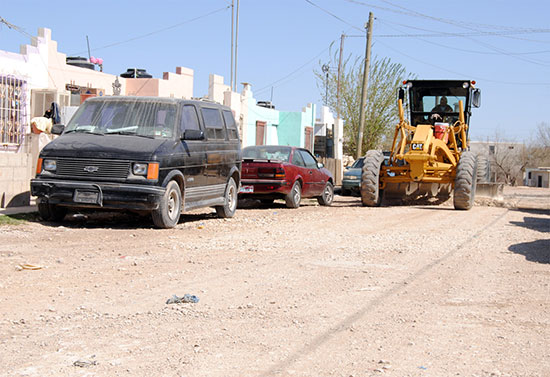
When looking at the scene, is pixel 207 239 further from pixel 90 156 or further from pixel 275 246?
pixel 90 156

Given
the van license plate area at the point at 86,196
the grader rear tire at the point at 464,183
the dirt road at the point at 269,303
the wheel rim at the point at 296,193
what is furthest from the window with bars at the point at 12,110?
the grader rear tire at the point at 464,183

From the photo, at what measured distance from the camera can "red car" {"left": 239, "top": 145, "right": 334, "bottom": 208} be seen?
16953 millimetres

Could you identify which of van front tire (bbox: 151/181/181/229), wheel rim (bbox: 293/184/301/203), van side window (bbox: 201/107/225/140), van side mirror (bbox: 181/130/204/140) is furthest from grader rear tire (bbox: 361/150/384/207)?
van front tire (bbox: 151/181/181/229)

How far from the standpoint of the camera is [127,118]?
40.2 ft

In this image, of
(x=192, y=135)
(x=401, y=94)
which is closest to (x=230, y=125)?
(x=192, y=135)

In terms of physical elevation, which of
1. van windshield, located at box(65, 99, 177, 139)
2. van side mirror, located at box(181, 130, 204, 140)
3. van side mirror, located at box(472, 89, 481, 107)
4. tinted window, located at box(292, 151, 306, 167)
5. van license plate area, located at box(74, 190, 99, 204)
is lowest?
van license plate area, located at box(74, 190, 99, 204)

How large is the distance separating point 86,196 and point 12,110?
33.7 feet

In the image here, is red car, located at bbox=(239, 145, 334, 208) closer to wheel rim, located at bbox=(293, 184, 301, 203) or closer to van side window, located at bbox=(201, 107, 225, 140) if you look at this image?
wheel rim, located at bbox=(293, 184, 301, 203)

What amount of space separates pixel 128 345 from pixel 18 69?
17.9 metres

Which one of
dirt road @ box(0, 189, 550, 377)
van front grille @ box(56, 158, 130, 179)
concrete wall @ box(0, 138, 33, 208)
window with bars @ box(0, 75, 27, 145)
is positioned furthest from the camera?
window with bars @ box(0, 75, 27, 145)

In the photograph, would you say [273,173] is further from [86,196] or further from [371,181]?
[86,196]

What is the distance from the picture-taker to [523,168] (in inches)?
2852

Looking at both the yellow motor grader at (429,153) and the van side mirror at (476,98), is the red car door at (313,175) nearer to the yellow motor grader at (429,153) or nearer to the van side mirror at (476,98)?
the yellow motor grader at (429,153)

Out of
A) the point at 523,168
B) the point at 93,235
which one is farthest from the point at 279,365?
the point at 523,168
